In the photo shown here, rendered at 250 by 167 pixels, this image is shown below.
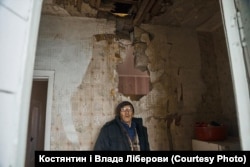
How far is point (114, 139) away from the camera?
2068 mm

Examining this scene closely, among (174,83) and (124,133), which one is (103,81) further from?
(174,83)

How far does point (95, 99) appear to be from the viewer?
7.47 feet

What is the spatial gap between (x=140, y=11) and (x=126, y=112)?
1188mm

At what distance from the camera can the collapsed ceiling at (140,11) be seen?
6.86 feet

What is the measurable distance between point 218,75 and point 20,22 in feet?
8.86

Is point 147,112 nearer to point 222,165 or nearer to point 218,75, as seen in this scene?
point 218,75

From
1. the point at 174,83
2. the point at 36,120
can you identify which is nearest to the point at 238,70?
the point at 174,83

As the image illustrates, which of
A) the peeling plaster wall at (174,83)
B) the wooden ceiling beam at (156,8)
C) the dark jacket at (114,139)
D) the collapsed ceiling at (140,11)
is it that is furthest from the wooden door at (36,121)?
the wooden ceiling beam at (156,8)

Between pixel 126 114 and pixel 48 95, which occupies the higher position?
pixel 48 95

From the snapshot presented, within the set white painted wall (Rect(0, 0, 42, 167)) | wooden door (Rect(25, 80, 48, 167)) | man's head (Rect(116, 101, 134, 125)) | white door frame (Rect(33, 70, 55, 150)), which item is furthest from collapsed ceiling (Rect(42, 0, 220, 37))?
wooden door (Rect(25, 80, 48, 167))

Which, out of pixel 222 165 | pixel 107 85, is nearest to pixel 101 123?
pixel 107 85

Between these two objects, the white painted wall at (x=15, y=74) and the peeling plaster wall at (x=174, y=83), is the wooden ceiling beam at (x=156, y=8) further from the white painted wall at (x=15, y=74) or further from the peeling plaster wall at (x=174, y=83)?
the white painted wall at (x=15, y=74)

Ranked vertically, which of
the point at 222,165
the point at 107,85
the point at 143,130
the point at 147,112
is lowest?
the point at 222,165

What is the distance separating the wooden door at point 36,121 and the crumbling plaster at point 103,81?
1579 millimetres
